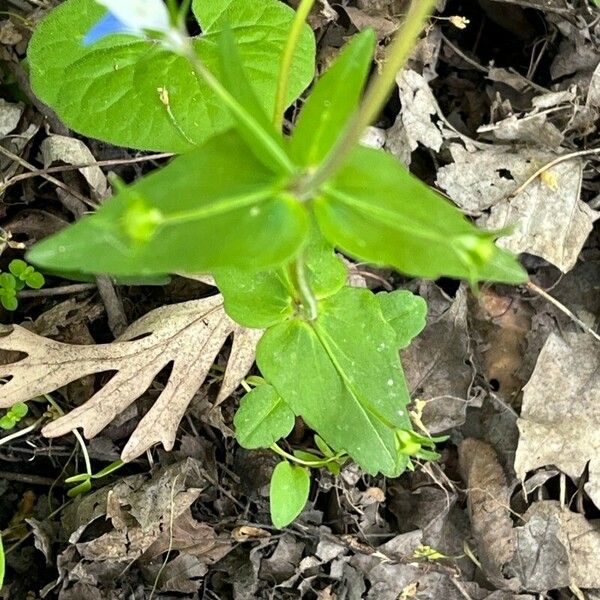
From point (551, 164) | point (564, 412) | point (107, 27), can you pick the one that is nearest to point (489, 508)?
point (564, 412)

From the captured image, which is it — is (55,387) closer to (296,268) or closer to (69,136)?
(69,136)

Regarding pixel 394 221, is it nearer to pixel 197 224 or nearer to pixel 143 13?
pixel 197 224

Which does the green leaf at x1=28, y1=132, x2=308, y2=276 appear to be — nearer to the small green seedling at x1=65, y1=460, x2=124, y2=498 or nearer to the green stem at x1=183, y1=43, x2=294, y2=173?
the green stem at x1=183, y1=43, x2=294, y2=173

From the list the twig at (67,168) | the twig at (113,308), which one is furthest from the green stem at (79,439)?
the twig at (67,168)

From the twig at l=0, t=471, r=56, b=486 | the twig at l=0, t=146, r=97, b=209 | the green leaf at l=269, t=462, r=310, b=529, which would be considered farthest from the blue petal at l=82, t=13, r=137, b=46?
the twig at l=0, t=471, r=56, b=486

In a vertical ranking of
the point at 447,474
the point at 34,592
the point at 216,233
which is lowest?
the point at 34,592

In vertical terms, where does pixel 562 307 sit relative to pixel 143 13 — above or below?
below

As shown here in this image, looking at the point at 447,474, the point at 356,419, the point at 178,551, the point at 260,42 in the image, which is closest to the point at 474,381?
the point at 447,474
